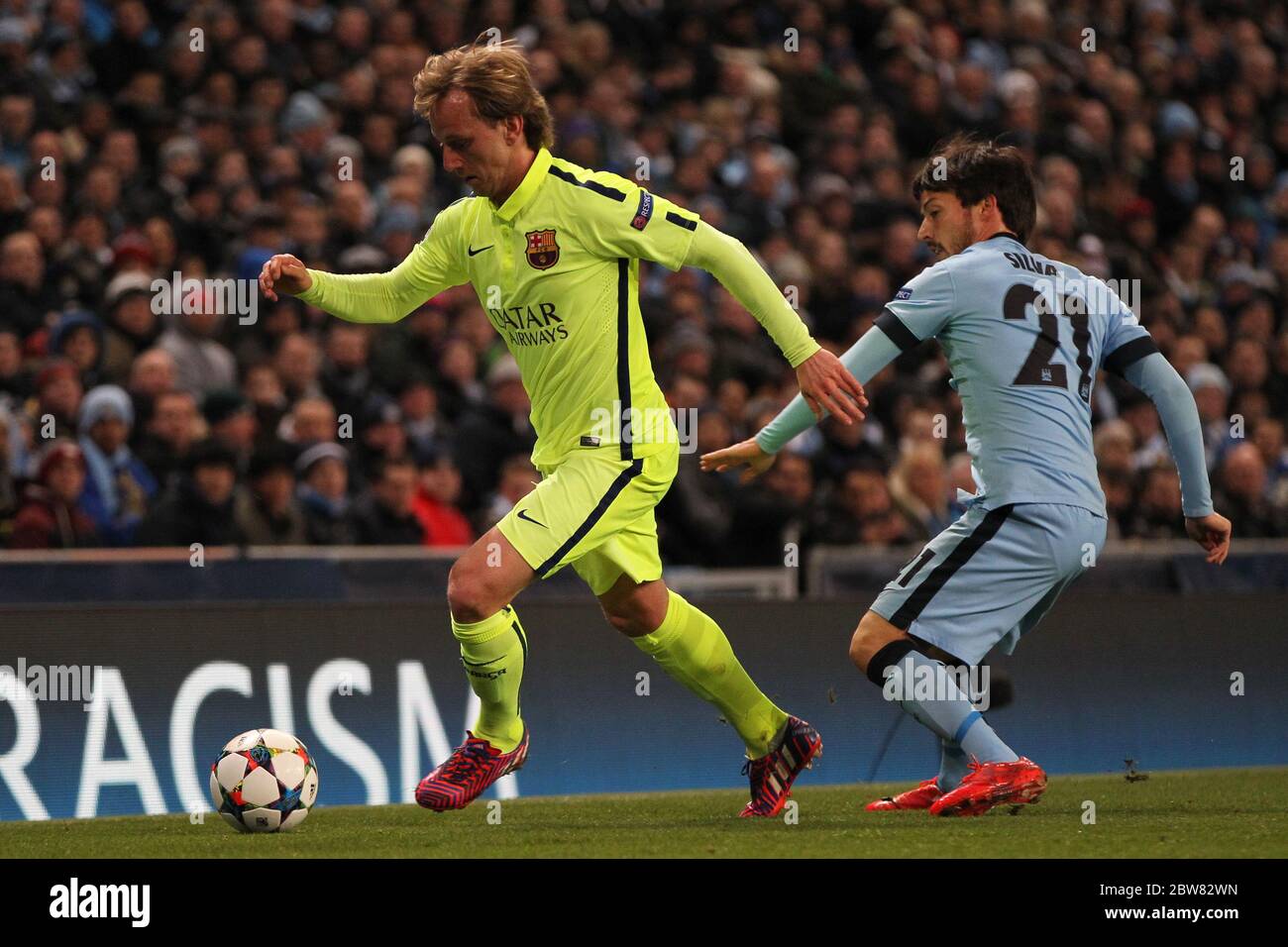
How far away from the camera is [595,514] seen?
20.3 ft

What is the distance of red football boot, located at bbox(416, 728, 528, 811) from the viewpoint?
20.6 feet

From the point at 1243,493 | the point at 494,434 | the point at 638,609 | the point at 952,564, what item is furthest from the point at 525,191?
the point at 1243,493

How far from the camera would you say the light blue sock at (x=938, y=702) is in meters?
5.90

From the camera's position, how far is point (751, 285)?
6.09 meters

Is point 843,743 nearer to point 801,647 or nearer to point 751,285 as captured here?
point 801,647

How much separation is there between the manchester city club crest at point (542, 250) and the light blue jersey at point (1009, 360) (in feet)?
2.98

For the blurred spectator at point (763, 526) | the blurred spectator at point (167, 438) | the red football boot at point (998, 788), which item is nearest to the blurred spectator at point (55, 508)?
the blurred spectator at point (167, 438)

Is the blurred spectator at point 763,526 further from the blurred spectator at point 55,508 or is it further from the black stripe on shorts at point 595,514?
the black stripe on shorts at point 595,514

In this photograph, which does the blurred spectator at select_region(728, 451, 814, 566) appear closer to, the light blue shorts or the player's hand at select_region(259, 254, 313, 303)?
the light blue shorts

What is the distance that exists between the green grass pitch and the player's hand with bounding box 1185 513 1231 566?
87cm

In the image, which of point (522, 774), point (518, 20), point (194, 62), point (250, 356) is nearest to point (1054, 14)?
point (518, 20)

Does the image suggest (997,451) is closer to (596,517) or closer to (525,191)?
(596,517)

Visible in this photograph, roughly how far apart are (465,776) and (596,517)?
98cm

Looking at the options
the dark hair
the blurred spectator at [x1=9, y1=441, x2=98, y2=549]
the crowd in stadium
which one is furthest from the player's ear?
the blurred spectator at [x1=9, y1=441, x2=98, y2=549]
